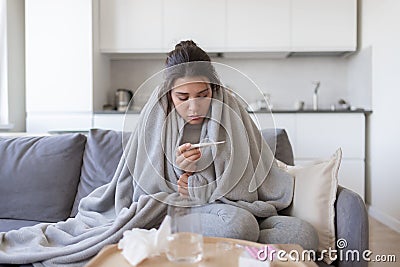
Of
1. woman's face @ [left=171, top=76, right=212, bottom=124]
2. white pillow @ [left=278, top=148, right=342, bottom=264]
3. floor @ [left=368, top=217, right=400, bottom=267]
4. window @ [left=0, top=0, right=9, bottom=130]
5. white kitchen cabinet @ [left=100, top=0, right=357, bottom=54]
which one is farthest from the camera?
white kitchen cabinet @ [left=100, top=0, right=357, bottom=54]

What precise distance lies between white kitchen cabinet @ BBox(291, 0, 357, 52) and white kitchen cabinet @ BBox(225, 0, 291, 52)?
0.29 ft

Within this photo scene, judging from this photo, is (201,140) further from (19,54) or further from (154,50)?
(19,54)

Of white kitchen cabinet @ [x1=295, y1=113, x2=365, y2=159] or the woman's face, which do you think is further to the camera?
white kitchen cabinet @ [x1=295, y1=113, x2=365, y2=159]

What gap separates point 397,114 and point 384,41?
0.62 metres

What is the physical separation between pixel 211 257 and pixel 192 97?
50cm

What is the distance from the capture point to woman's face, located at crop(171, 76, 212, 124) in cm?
143

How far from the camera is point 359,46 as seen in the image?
13.8ft

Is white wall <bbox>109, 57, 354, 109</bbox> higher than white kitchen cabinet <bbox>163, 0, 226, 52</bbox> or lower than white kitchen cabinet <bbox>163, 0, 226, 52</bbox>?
lower

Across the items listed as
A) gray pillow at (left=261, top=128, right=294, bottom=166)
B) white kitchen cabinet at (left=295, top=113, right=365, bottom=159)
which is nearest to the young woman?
gray pillow at (left=261, top=128, right=294, bottom=166)

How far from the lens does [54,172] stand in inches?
85.7

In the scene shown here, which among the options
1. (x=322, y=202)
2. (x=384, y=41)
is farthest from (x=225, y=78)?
(x=384, y=41)

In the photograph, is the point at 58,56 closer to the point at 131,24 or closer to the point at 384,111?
the point at 131,24

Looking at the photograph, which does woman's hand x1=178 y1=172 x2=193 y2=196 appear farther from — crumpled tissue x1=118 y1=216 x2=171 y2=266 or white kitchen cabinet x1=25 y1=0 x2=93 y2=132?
white kitchen cabinet x1=25 y1=0 x2=93 y2=132

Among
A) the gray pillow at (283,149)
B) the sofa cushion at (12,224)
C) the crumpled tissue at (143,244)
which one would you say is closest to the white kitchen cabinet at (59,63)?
the sofa cushion at (12,224)
